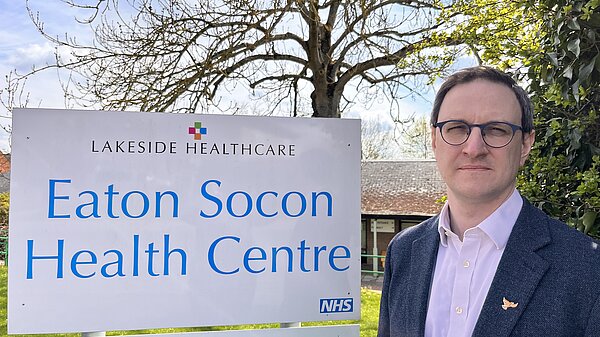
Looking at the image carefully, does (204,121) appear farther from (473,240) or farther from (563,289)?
(563,289)

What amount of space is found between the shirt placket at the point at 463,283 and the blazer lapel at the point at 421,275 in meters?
0.10

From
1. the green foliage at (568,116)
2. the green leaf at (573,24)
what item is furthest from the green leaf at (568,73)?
the green leaf at (573,24)

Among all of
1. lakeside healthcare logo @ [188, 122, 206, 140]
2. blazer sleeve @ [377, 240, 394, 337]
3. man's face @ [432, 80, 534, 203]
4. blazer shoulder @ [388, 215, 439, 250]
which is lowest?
blazer sleeve @ [377, 240, 394, 337]

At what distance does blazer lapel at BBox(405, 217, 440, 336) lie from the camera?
1702mm

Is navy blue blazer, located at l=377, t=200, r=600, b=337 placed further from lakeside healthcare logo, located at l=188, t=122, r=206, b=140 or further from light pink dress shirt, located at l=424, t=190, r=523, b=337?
lakeside healthcare logo, located at l=188, t=122, r=206, b=140

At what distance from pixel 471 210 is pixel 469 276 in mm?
185

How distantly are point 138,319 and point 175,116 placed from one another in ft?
3.50

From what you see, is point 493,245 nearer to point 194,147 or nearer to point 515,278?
point 515,278

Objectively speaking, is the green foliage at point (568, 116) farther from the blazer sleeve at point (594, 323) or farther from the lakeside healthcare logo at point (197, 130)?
the lakeside healthcare logo at point (197, 130)

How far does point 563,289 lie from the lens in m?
1.49

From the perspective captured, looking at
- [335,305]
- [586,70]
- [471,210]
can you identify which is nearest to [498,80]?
[471,210]

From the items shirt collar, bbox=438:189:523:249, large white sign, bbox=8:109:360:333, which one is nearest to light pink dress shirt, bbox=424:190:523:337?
shirt collar, bbox=438:189:523:249

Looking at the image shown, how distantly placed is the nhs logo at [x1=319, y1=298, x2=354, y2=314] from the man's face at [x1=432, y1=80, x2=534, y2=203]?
1.73 m

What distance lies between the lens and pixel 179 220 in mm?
3041
